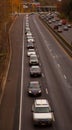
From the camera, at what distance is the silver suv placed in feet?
97.3

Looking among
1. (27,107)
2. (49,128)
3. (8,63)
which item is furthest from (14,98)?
(8,63)

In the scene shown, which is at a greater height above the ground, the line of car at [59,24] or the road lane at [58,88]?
the line of car at [59,24]

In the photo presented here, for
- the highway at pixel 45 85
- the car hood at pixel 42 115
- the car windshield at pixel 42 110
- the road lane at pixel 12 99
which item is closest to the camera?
the car hood at pixel 42 115

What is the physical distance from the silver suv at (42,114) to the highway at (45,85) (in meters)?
0.45

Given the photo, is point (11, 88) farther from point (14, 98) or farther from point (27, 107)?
point (27, 107)

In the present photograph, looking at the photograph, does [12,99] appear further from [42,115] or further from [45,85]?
[42,115]

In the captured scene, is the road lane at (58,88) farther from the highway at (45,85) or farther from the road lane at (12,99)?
the road lane at (12,99)

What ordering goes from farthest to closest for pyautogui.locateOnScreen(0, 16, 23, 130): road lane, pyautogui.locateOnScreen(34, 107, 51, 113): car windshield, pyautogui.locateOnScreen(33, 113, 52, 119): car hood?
pyautogui.locateOnScreen(0, 16, 23, 130): road lane, pyautogui.locateOnScreen(34, 107, 51, 113): car windshield, pyautogui.locateOnScreen(33, 113, 52, 119): car hood

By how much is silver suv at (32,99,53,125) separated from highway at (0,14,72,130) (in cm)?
45

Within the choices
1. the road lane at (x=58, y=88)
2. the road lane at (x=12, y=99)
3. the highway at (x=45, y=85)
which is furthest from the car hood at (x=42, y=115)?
the road lane at (x=12, y=99)

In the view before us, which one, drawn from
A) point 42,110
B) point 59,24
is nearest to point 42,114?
point 42,110

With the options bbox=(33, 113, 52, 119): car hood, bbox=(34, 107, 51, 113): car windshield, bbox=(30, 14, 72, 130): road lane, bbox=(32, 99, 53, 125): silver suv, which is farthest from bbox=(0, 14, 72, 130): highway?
bbox=(34, 107, 51, 113): car windshield

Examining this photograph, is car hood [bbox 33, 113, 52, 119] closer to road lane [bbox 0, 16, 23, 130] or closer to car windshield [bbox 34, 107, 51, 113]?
car windshield [bbox 34, 107, 51, 113]

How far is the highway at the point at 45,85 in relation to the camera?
31219 mm
